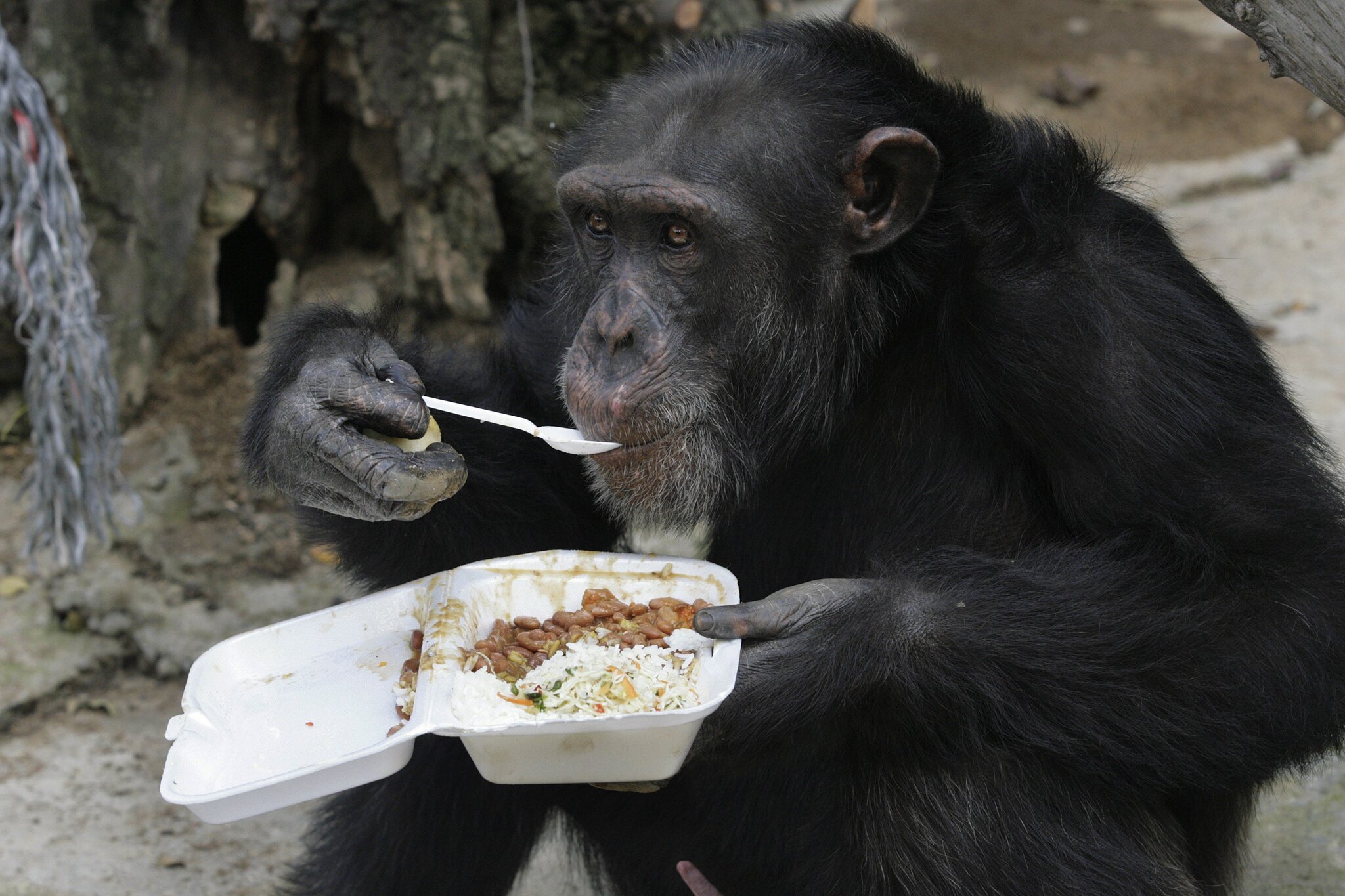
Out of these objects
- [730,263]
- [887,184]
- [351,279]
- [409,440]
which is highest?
[887,184]

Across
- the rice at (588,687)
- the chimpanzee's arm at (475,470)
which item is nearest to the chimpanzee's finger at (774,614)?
the rice at (588,687)

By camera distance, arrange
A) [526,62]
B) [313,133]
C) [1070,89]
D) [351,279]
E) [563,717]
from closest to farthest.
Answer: [563,717] < [526,62] < [313,133] < [351,279] < [1070,89]

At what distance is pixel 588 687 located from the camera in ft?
10.0

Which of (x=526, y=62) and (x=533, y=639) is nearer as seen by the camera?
(x=533, y=639)

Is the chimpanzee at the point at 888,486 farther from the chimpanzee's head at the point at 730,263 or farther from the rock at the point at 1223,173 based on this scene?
the rock at the point at 1223,173

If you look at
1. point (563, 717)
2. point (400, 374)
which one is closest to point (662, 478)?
point (400, 374)

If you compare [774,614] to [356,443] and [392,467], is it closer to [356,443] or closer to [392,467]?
[392,467]

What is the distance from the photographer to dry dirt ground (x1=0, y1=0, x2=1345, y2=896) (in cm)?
467

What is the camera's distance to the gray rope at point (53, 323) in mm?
5188

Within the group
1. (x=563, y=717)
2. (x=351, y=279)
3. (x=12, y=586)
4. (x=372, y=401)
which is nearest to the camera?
(x=563, y=717)

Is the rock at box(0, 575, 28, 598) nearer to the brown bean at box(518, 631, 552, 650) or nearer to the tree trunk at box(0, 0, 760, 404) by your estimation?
the tree trunk at box(0, 0, 760, 404)

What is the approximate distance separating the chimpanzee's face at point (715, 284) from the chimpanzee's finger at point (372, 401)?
40 centimetres

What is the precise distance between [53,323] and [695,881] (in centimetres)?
346

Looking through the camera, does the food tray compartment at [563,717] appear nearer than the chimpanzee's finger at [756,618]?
Yes
